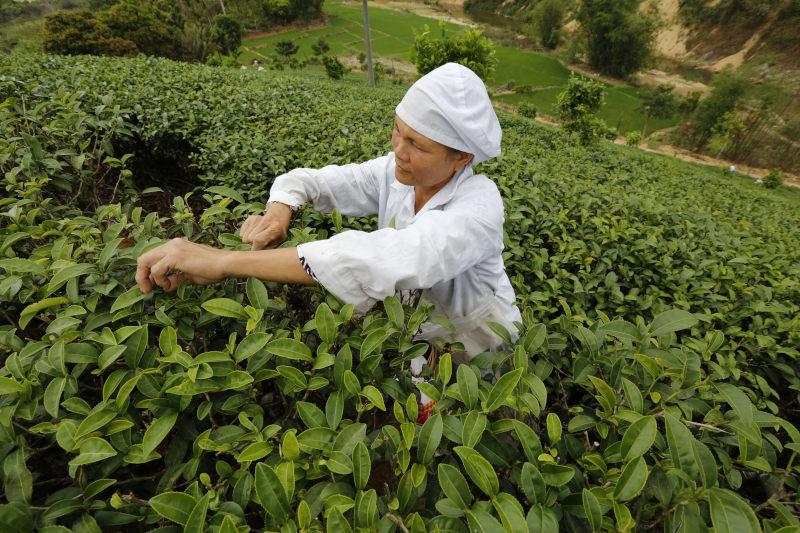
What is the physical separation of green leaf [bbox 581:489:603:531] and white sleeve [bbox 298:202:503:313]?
2.06ft

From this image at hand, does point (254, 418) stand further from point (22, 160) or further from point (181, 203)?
point (22, 160)

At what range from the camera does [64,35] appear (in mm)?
22438

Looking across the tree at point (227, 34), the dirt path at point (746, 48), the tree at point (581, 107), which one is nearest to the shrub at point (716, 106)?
the dirt path at point (746, 48)

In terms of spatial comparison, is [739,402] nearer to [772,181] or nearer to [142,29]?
[772,181]

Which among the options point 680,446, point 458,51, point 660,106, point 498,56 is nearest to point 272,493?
point 680,446

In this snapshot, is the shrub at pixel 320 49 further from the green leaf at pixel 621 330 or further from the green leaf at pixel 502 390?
the green leaf at pixel 502 390

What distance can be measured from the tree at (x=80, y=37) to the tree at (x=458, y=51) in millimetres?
18453

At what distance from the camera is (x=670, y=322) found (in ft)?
3.77

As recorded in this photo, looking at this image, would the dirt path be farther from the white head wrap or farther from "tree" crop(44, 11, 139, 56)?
the white head wrap

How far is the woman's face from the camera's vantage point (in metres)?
1.49

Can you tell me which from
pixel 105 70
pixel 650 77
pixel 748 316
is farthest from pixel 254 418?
pixel 650 77

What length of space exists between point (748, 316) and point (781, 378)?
41 centimetres

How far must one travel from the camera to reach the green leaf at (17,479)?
29.7 inches

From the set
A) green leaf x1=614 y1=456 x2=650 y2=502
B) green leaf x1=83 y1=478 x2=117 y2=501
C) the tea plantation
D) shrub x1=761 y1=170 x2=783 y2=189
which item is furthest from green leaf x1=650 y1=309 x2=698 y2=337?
shrub x1=761 y1=170 x2=783 y2=189
